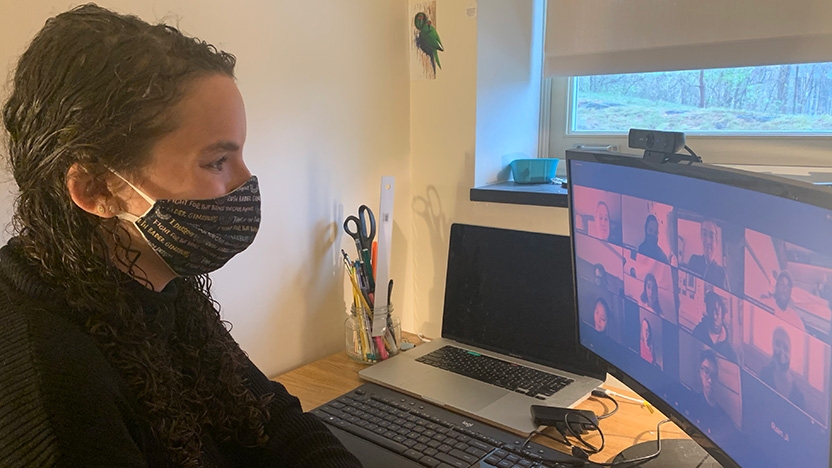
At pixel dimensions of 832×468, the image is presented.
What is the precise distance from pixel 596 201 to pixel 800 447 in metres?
0.46

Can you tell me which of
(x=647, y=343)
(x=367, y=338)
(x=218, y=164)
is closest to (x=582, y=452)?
(x=647, y=343)

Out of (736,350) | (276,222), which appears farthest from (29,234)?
(736,350)

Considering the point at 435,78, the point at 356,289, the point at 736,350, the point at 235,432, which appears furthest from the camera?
the point at 435,78

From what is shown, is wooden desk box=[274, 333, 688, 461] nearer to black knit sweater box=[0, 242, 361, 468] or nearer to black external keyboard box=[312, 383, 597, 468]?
black external keyboard box=[312, 383, 597, 468]

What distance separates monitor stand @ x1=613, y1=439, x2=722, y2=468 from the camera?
0.95 meters

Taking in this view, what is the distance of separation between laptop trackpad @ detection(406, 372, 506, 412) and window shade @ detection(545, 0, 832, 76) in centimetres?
78

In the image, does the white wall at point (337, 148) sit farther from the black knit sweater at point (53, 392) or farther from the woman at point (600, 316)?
the black knit sweater at point (53, 392)

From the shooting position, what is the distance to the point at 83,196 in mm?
768

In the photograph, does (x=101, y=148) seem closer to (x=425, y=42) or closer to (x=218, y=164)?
(x=218, y=164)

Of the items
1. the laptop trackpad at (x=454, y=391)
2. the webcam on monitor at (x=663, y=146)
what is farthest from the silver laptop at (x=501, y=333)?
the webcam on monitor at (x=663, y=146)

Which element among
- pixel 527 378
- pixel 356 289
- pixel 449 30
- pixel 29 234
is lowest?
pixel 527 378

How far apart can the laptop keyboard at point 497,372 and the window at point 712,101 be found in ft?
2.22

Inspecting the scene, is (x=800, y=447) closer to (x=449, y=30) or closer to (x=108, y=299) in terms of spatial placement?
(x=108, y=299)

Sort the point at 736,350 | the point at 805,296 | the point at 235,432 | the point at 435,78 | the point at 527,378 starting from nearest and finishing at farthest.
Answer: the point at 805,296 → the point at 736,350 → the point at 235,432 → the point at 527,378 → the point at 435,78
